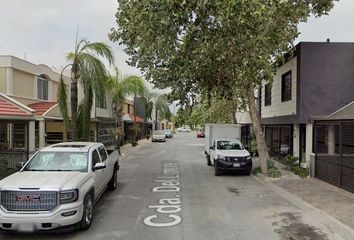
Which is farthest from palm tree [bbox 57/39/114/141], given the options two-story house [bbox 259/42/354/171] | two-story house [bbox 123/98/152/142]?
two-story house [bbox 123/98/152/142]

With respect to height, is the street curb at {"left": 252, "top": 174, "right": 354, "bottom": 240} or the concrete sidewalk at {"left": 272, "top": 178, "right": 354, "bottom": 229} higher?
the concrete sidewalk at {"left": 272, "top": 178, "right": 354, "bottom": 229}

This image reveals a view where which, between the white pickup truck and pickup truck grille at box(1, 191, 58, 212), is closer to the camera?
the white pickup truck

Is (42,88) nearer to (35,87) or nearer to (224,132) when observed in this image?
(35,87)

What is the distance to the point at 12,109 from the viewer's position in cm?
1684

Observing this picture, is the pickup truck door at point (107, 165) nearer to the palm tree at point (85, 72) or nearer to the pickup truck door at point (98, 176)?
the pickup truck door at point (98, 176)

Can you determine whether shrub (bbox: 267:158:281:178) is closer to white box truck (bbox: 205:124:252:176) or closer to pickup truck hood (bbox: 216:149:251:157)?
white box truck (bbox: 205:124:252:176)

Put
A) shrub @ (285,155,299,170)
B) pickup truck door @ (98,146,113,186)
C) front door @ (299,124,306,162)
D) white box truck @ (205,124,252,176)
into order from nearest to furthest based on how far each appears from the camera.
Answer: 1. pickup truck door @ (98,146,113,186)
2. white box truck @ (205,124,252,176)
3. shrub @ (285,155,299,170)
4. front door @ (299,124,306,162)

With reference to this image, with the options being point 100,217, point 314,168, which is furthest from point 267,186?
point 100,217

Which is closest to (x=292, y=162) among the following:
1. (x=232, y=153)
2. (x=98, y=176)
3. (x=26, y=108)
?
(x=232, y=153)

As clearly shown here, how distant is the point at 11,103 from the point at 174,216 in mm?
10418

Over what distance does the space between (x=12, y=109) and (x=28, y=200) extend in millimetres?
9484

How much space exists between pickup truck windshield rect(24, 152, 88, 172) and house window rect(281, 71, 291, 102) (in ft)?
44.3

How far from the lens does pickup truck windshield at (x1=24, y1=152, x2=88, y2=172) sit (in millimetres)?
10383

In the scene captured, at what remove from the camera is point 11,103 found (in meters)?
17.7
